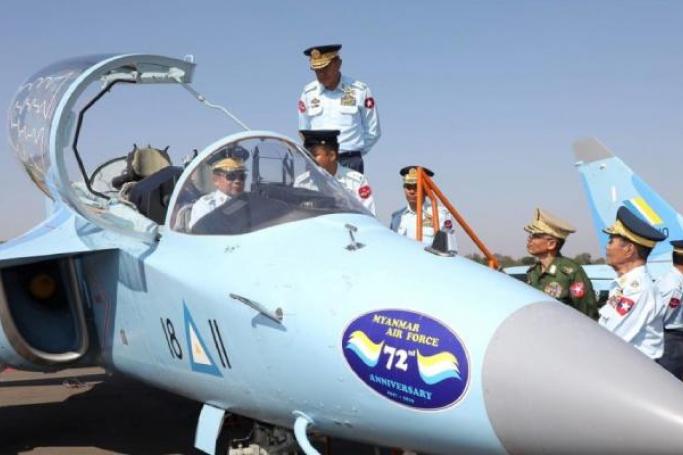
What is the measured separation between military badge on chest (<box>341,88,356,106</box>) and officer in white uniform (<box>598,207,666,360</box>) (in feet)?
9.79

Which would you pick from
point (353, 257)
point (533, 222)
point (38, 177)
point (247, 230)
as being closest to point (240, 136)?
point (247, 230)

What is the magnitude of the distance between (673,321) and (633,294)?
235 centimetres

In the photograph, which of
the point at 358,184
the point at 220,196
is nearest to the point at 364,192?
the point at 358,184

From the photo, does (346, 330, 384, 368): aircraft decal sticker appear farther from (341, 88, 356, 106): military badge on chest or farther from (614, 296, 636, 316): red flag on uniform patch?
(341, 88, 356, 106): military badge on chest

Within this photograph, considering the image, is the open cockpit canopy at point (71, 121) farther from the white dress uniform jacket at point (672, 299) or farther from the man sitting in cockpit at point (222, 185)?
the white dress uniform jacket at point (672, 299)

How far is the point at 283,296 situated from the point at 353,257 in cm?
43

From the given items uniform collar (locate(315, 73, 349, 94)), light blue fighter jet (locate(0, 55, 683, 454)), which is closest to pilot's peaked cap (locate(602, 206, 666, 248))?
light blue fighter jet (locate(0, 55, 683, 454))

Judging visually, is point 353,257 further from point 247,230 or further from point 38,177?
point 38,177

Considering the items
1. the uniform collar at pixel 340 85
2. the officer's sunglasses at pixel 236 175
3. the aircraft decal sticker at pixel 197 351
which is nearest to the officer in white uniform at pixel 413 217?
the uniform collar at pixel 340 85

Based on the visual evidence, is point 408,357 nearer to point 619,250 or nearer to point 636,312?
point 636,312

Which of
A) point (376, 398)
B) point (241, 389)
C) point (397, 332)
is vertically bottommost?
point (241, 389)

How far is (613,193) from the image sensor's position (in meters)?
15.4

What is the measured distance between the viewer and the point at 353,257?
3.95 meters

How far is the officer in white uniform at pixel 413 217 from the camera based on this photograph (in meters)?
7.50
